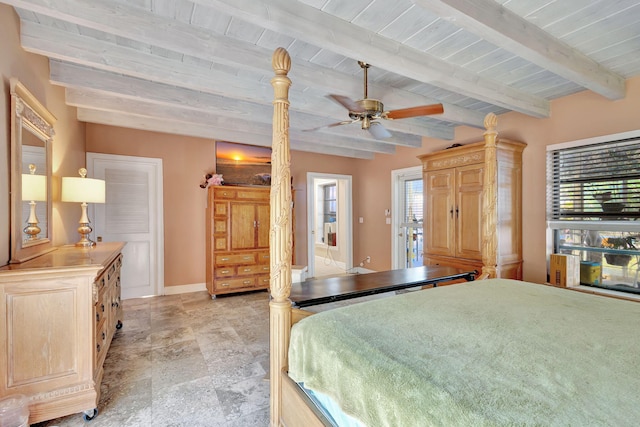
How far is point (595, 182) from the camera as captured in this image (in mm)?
→ 3045

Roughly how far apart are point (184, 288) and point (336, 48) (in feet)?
13.6

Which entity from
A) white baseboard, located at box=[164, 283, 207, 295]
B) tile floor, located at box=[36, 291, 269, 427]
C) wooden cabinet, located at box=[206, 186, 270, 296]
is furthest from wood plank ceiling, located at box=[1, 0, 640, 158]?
white baseboard, located at box=[164, 283, 207, 295]

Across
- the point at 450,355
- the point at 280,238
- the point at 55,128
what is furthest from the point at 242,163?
the point at 450,355

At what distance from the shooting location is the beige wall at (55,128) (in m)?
1.85

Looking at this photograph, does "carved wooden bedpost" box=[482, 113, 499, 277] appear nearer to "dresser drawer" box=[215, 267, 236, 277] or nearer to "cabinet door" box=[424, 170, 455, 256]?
"cabinet door" box=[424, 170, 455, 256]

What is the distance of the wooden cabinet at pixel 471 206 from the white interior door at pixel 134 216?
3.94m

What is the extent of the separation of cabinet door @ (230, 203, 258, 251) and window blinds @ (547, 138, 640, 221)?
3.81m

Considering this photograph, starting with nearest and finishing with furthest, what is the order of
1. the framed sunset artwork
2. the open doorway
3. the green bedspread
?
the green bedspread < the framed sunset artwork < the open doorway

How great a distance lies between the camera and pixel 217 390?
2.17m

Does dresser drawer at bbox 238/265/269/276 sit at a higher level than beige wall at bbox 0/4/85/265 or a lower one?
lower

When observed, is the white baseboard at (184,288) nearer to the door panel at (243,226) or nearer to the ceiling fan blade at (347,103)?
the door panel at (243,226)

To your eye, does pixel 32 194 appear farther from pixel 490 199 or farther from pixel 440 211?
pixel 440 211

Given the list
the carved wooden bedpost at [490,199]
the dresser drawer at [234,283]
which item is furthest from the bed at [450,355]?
the dresser drawer at [234,283]

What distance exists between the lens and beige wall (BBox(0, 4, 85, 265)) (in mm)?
1850
